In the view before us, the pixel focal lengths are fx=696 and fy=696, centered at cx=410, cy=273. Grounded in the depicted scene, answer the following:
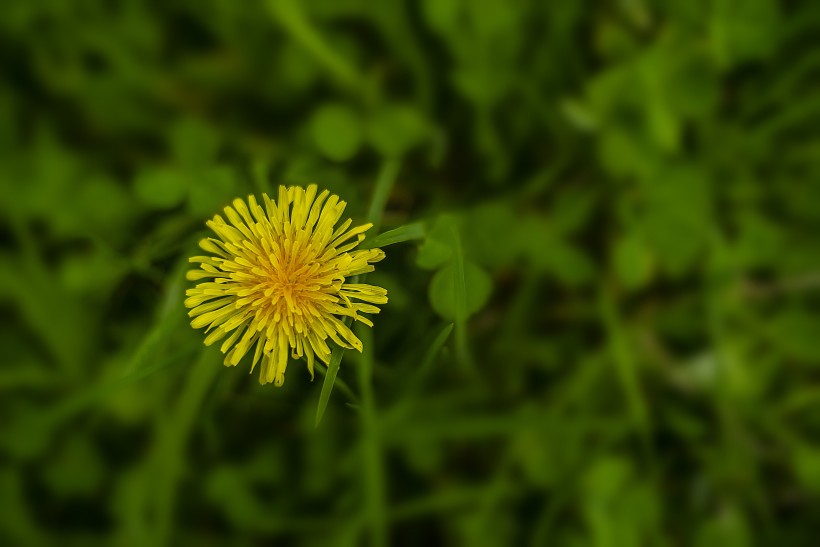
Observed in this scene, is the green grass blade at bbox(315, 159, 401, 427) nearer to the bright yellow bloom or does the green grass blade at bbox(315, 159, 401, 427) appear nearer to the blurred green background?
the bright yellow bloom

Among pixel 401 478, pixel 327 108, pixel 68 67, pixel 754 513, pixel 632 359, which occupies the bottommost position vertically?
pixel 754 513

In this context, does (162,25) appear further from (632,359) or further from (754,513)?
(754,513)

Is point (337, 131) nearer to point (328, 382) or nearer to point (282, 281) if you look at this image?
point (282, 281)

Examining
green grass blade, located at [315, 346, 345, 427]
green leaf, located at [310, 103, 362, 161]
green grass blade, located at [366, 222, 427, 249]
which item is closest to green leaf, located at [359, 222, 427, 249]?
green grass blade, located at [366, 222, 427, 249]

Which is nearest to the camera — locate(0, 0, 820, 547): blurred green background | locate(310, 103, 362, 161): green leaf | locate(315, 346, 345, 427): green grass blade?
locate(315, 346, 345, 427): green grass blade

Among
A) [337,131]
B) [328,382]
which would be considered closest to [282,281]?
[328,382]

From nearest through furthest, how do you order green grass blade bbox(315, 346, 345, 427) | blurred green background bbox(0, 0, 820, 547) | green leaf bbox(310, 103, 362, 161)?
green grass blade bbox(315, 346, 345, 427)
green leaf bbox(310, 103, 362, 161)
blurred green background bbox(0, 0, 820, 547)

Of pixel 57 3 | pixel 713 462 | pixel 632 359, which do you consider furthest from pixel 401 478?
pixel 57 3
